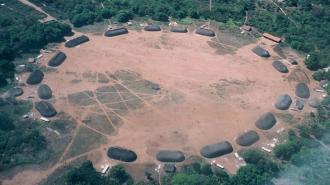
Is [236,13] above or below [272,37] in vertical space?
above

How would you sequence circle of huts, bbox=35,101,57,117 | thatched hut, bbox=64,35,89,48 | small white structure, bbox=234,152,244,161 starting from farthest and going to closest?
thatched hut, bbox=64,35,89,48 → circle of huts, bbox=35,101,57,117 → small white structure, bbox=234,152,244,161

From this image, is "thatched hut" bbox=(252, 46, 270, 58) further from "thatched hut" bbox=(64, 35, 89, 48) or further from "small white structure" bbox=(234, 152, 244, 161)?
"thatched hut" bbox=(64, 35, 89, 48)

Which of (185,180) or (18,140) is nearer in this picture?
(185,180)

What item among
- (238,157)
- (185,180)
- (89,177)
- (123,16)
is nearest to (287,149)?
(238,157)

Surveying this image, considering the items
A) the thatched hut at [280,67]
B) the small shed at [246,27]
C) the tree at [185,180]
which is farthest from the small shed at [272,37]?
the tree at [185,180]

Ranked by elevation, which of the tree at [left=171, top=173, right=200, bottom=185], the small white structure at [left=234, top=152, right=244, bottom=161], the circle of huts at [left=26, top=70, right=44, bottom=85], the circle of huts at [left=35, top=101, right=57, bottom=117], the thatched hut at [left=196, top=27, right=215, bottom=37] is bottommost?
the small white structure at [left=234, top=152, right=244, bottom=161]

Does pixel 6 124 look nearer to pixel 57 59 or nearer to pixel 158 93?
pixel 57 59

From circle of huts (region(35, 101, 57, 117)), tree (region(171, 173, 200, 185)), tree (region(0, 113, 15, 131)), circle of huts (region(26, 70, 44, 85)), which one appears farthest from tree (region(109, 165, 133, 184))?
circle of huts (region(26, 70, 44, 85))
